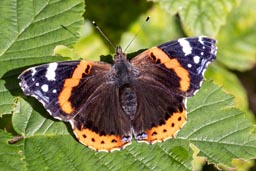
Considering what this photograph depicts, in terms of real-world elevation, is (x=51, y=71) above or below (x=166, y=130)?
above

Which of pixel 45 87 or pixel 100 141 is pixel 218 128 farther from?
pixel 45 87

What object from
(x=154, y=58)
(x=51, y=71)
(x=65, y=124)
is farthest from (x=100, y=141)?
(x=154, y=58)

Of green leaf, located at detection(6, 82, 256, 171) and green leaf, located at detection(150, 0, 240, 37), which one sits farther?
green leaf, located at detection(150, 0, 240, 37)

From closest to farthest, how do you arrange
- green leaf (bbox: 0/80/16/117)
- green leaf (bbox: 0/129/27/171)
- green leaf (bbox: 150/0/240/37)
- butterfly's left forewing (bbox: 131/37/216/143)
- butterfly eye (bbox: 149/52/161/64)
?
1. green leaf (bbox: 0/129/27/171)
2. butterfly's left forewing (bbox: 131/37/216/143)
3. green leaf (bbox: 0/80/16/117)
4. butterfly eye (bbox: 149/52/161/64)
5. green leaf (bbox: 150/0/240/37)

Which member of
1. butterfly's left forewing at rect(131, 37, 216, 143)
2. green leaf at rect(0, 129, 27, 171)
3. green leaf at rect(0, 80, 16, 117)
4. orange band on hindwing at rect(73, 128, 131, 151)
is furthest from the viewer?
green leaf at rect(0, 80, 16, 117)

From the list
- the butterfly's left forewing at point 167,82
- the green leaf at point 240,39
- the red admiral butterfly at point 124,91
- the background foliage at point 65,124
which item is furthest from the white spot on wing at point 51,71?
the green leaf at point 240,39

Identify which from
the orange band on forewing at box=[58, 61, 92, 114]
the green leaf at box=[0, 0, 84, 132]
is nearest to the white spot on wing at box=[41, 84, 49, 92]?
the orange band on forewing at box=[58, 61, 92, 114]

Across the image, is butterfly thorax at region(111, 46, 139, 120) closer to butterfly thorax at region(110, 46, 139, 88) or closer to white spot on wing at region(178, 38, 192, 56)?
butterfly thorax at region(110, 46, 139, 88)

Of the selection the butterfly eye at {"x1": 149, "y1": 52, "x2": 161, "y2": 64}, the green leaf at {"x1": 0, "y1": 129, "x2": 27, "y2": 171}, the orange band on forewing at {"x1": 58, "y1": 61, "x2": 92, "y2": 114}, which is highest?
the orange band on forewing at {"x1": 58, "y1": 61, "x2": 92, "y2": 114}
